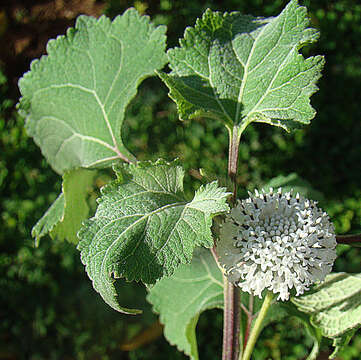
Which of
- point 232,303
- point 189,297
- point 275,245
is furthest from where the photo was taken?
point 189,297

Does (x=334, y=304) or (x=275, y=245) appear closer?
(x=275, y=245)

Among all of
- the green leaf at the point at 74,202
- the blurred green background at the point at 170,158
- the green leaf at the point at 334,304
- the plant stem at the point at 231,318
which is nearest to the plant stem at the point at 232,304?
the plant stem at the point at 231,318

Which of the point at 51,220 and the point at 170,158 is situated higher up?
the point at 51,220

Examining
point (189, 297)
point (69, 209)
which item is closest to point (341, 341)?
point (189, 297)

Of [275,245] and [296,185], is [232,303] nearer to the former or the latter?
[275,245]

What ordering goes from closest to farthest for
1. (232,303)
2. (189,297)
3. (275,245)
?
(275,245)
(232,303)
(189,297)

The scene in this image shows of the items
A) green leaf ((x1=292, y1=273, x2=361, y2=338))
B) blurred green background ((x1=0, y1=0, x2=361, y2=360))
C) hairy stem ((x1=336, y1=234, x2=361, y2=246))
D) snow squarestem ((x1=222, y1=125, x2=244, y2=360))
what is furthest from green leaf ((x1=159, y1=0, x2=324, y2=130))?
blurred green background ((x1=0, y1=0, x2=361, y2=360))

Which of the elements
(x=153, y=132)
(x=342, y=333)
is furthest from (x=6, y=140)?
(x=342, y=333)

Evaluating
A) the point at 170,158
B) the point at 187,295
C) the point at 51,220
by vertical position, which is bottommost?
the point at 170,158

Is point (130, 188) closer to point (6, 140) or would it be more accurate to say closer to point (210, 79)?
point (210, 79)
